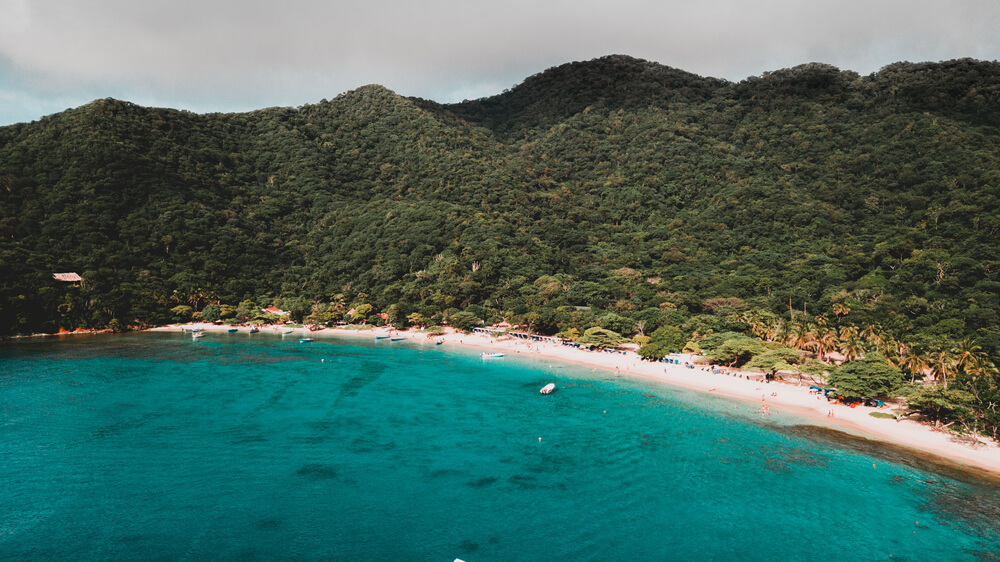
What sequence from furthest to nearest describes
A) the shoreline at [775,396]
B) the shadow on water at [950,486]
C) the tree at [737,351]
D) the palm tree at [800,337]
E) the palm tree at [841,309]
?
the palm tree at [841,309]
the palm tree at [800,337]
the tree at [737,351]
the shoreline at [775,396]
the shadow on water at [950,486]

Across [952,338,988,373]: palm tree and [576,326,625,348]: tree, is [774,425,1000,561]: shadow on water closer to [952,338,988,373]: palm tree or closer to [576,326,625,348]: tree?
[952,338,988,373]: palm tree

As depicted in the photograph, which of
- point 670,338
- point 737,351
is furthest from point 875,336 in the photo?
point 670,338

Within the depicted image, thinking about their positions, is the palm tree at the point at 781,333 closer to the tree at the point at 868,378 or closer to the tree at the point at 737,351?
the tree at the point at 737,351

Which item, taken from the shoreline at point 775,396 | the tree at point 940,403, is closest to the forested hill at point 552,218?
the shoreline at point 775,396

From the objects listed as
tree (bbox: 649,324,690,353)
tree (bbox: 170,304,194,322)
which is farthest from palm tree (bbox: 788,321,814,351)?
tree (bbox: 170,304,194,322)

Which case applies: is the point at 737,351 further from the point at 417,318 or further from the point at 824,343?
the point at 417,318

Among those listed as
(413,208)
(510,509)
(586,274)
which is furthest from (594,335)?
(413,208)
